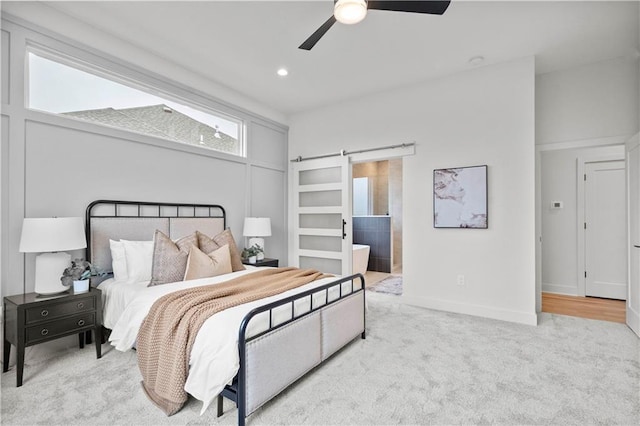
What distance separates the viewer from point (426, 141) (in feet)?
13.9

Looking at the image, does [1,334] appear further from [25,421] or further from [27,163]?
[27,163]

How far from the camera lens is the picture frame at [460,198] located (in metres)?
3.81

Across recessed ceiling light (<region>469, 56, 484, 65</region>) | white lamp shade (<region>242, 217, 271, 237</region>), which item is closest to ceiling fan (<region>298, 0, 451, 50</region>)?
recessed ceiling light (<region>469, 56, 484, 65</region>)

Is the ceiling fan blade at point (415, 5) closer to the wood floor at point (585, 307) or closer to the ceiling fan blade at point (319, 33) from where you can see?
the ceiling fan blade at point (319, 33)

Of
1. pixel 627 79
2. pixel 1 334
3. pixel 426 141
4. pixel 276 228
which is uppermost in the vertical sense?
pixel 627 79

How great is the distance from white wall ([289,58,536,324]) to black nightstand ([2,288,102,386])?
3502 mm

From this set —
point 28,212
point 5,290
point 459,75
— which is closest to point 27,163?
point 28,212

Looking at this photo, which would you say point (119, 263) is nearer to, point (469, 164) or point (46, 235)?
point (46, 235)

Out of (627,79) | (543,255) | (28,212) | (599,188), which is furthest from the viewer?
(543,255)

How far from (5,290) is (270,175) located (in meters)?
3.40

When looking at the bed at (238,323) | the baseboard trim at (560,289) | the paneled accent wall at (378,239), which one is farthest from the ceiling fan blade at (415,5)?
the paneled accent wall at (378,239)

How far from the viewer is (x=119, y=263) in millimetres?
2926

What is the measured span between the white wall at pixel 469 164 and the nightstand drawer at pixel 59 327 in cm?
353

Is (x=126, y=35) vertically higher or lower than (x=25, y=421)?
higher
